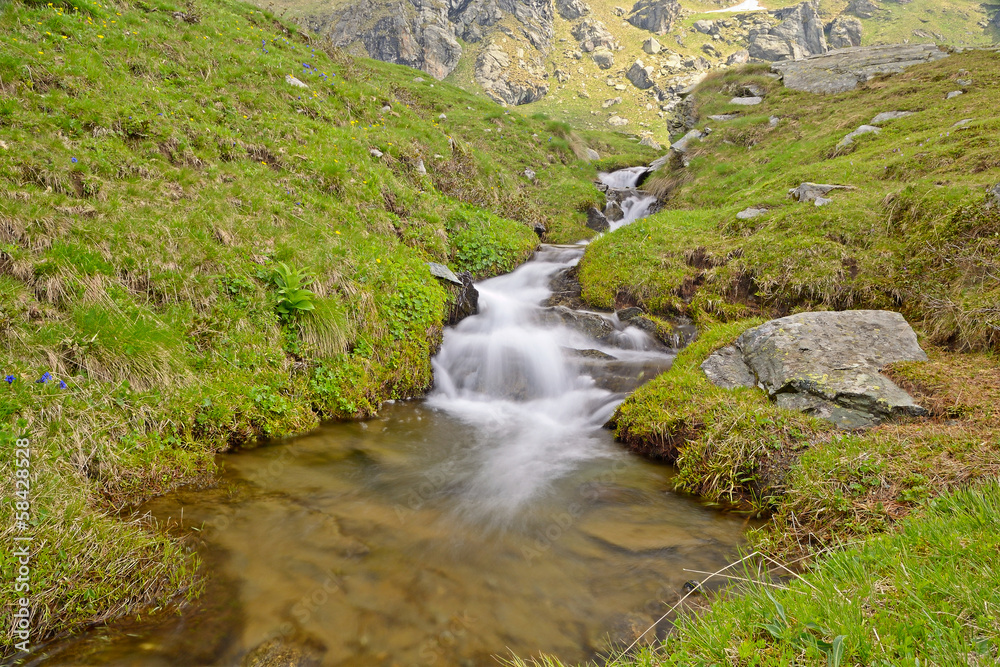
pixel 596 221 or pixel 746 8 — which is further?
pixel 746 8

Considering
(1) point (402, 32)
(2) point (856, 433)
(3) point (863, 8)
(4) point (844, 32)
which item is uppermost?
(3) point (863, 8)

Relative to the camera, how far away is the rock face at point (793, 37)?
142 meters

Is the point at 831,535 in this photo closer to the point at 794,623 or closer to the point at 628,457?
the point at 794,623

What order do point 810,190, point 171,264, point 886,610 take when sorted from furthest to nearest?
1. point 810,190
2. point 171,264
3. point 886,610

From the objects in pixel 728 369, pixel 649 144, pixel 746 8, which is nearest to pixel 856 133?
pixel 728 369

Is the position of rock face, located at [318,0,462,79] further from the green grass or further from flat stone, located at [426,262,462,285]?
the green grass

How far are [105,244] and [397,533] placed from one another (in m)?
5.60

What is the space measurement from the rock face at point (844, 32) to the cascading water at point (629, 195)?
166384 mm

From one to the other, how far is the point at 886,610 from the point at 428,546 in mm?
3435

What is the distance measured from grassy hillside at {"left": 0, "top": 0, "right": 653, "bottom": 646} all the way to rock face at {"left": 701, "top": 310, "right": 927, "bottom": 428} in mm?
5519

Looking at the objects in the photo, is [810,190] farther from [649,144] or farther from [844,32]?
[844,32]

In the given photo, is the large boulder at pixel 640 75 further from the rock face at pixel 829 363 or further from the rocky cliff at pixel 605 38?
the rock face at pixel 829 363

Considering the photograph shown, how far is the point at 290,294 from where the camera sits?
6.79 metres

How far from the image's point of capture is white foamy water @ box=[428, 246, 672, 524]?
588cm
